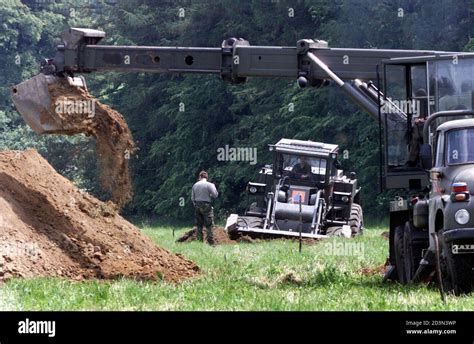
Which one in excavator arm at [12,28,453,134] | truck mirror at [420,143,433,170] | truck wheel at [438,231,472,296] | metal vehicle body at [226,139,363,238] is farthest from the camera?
metal vehicle body at [226,139,363,238]

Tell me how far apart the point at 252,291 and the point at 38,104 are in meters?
5.73

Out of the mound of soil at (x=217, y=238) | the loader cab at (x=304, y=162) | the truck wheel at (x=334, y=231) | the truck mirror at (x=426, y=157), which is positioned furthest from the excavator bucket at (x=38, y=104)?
the truck wheel at (x=334, y=231)

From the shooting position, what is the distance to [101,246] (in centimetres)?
2022

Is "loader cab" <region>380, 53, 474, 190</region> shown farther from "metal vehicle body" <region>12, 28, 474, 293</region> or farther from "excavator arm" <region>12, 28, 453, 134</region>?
"excavator arm" <region>12, 28, 453, 134</region>

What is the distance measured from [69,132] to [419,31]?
2907 cm

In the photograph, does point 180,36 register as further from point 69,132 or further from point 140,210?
point 69,132

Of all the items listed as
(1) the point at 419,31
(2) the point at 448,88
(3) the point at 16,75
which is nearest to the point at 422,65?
(2) the point at 448,88

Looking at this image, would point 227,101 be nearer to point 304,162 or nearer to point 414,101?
point 304,162

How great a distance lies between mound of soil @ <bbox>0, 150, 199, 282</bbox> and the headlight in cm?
539

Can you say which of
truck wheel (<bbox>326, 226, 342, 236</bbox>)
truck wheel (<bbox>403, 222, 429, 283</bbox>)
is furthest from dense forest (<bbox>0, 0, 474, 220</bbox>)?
truck wheel (<bbox>403, 222, 429, 283</bbox>)

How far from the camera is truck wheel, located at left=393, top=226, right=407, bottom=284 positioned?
1839 centimetres

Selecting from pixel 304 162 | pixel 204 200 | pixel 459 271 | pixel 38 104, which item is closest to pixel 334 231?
pixel 304 162

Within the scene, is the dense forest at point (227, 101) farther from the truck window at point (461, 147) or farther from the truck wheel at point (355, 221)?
the truck window at point (461, 147)

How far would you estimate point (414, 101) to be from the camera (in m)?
18.5
